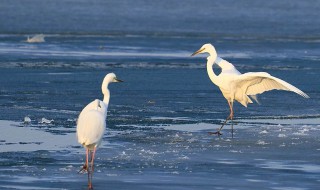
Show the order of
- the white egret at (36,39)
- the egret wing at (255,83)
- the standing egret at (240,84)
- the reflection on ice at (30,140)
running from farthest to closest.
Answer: the white egret at (36,39)
the standing egret at (240,84)
the egret wing at (255,83)
the reflection on ice at (30,140)

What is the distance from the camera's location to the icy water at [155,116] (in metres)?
12.3

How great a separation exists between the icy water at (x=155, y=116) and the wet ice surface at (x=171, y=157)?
14 millimetres

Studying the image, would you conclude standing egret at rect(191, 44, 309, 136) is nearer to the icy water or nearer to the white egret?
the icy water

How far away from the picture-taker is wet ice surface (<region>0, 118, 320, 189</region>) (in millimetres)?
11820

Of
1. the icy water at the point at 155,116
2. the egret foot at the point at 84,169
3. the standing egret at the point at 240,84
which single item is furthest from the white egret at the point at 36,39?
the egret foot at the point at 84,169

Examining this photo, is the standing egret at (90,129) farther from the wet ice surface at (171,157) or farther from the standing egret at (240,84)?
the standing egret at (240,84)

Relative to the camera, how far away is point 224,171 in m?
12.6

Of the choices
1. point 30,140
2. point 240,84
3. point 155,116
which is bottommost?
point 30,140

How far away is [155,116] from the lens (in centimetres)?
1791

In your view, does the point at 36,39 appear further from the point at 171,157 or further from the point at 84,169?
the point at 84,169

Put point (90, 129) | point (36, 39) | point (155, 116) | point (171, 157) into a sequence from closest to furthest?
point (90, 129), point (171, 157), point (155, 116), point (36, 39)

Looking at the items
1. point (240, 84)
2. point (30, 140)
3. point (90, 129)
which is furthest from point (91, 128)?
point (240, 84)

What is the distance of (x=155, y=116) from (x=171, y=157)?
4.21 meters

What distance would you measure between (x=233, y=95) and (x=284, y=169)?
4.66 meters
